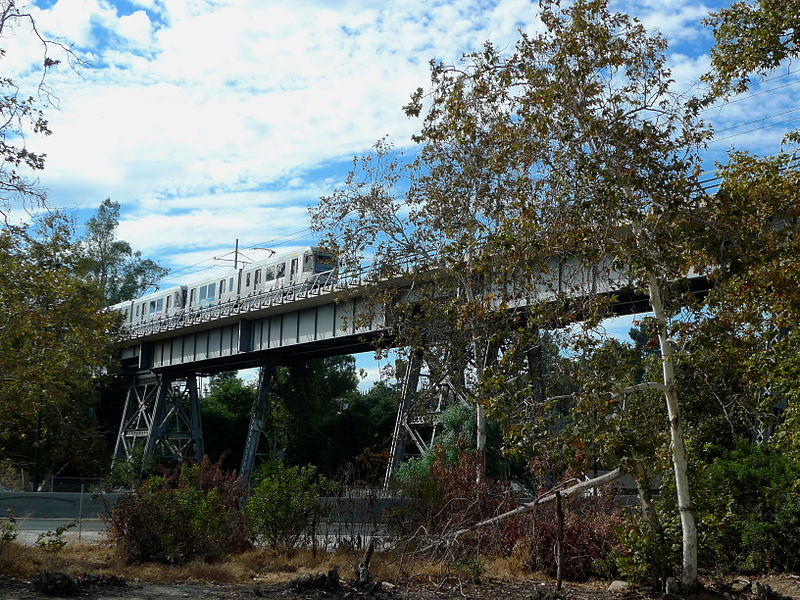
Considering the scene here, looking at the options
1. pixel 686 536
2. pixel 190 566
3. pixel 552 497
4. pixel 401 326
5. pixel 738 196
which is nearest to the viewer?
pixel 686 536

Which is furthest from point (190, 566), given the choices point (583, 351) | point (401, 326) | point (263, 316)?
point (263, 316)

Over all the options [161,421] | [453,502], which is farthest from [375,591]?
[161,421]

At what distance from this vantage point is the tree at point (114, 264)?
208 ft

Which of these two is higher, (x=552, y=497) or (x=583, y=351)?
(x=583, y=351)

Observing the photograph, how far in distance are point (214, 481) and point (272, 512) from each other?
1.40m

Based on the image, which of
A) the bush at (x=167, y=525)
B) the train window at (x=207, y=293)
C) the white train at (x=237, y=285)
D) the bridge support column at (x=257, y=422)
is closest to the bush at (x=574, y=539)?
the bush at (x=167, y=525)

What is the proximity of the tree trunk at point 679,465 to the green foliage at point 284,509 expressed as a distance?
21.4 feet

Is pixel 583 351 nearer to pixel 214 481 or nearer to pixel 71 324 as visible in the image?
pixel 214 481

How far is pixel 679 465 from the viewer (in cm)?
1042

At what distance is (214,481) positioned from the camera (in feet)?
49.7

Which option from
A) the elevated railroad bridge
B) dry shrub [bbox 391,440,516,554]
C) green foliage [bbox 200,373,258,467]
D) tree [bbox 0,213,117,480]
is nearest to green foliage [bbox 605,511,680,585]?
A: dry shrub [bbox 391,440,516,554]

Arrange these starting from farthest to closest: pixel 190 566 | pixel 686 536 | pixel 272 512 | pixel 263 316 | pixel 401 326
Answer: pixel 263 316 < pixel 401 326 < pixel 272 512 < pixel 190 566 < pixel 686 536

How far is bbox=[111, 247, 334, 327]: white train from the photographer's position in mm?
39250

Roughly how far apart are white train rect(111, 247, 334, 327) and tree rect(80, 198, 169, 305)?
36.1ft
